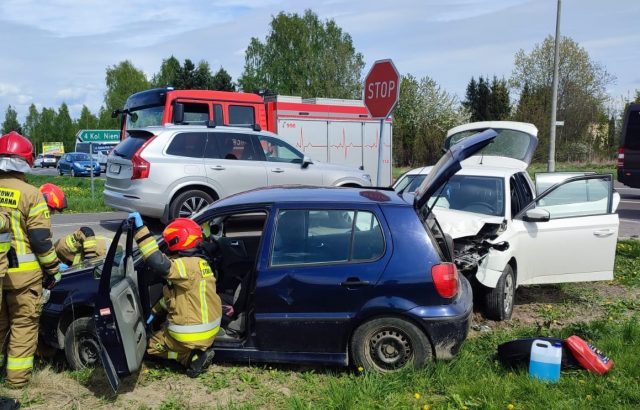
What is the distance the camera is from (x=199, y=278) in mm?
4215

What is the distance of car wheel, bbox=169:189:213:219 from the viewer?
30.0 feet

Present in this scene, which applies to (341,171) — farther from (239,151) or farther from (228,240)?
(228,240)

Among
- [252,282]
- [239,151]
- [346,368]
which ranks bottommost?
[346,368]

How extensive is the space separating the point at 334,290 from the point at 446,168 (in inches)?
51.7

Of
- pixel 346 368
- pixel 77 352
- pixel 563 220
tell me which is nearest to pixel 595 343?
pixel 563 220

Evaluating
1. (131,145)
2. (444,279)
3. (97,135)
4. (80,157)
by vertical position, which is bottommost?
(80,157)

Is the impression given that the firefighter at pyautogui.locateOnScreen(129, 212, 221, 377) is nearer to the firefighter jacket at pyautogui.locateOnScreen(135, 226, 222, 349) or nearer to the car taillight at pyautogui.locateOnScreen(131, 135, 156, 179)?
the firefighter jacket at pyautogui.locateOnScreen(135, 226, 222, 349)

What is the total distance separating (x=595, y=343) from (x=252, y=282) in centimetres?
302

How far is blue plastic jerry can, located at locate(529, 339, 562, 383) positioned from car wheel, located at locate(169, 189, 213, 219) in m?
6.17

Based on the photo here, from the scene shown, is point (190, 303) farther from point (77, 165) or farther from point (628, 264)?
point (77, 165)

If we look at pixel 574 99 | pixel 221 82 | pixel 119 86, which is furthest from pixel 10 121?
pixel 574 99

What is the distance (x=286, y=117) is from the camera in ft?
45.3

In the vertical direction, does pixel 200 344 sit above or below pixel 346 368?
above

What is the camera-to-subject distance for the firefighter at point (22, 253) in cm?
402
